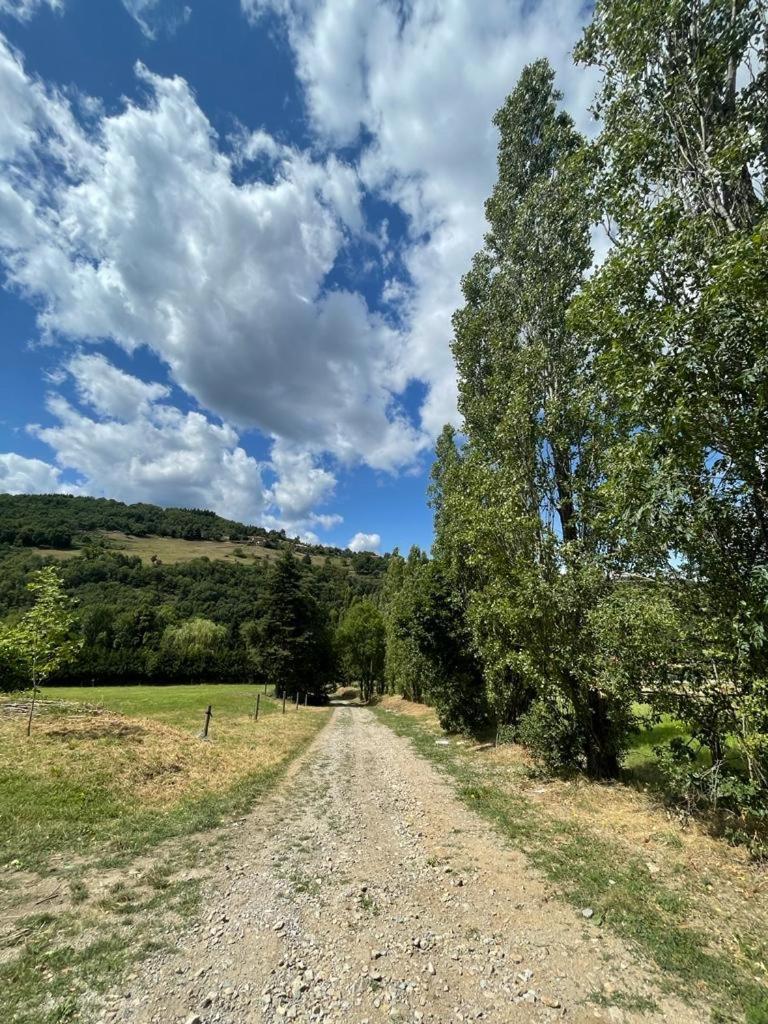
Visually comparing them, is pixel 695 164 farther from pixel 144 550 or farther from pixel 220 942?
pixel 144 550

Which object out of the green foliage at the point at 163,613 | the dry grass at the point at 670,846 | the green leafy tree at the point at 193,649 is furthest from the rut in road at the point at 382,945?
the green leafy tree at the point at 193,649

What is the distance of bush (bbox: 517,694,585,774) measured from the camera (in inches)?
455

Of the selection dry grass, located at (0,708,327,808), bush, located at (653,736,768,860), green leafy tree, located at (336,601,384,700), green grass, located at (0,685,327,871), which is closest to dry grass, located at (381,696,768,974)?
bush, located at (653,736,768,860)

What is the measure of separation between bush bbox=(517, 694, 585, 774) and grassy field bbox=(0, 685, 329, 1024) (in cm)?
764

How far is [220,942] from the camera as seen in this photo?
4.48 meters

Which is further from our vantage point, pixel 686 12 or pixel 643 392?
pixel 686 12

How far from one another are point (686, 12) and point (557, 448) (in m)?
8.51

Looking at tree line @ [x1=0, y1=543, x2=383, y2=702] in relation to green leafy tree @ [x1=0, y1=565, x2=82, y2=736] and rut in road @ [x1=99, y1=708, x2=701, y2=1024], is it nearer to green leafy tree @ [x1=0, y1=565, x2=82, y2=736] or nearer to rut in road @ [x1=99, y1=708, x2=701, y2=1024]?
green leafy tree @ [x1=0, y1=565, x2=82, y2=736]

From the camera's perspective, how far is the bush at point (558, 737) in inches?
455

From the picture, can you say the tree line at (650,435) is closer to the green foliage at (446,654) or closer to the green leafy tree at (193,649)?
the green foliage at (446,654)

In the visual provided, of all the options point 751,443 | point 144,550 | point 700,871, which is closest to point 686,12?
point 751,443

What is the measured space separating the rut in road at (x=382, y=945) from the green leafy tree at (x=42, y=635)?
11.0 metres

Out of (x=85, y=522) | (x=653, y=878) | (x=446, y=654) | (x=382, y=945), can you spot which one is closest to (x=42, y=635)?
(x=382, y=945)

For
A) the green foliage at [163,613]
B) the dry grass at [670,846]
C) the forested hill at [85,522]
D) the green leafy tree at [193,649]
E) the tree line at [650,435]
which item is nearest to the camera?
the dry grass at [670,846]
